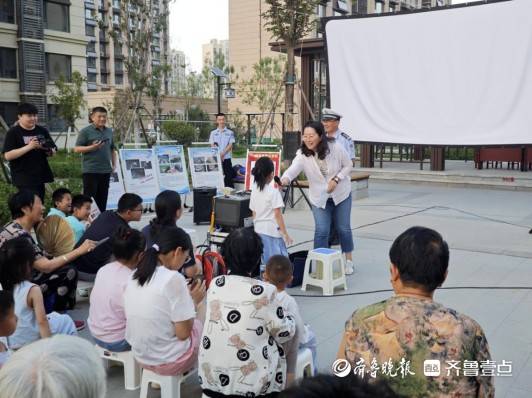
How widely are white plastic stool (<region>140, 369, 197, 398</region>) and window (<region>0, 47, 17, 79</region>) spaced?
92.6ft

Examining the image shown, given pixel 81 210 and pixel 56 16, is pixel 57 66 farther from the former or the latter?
pixel 81 210

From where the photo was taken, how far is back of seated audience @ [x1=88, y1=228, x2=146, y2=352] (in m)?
3.00

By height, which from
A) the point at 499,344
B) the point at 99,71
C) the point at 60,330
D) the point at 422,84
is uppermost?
the point at 99,71

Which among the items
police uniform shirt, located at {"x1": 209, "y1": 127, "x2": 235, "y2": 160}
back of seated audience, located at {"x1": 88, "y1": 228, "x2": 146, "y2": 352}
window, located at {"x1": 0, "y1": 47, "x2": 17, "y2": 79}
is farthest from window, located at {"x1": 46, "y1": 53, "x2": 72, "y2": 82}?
back of seated audience, located at {"x1": 88, "y1": 228, "x2": 146, "y2": 352}

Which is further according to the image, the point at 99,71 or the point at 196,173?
the point at 99,71

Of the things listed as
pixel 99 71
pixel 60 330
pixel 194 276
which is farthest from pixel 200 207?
pixel 99 71

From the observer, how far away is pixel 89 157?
593 cm

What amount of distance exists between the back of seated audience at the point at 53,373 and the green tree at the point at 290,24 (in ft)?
34.8

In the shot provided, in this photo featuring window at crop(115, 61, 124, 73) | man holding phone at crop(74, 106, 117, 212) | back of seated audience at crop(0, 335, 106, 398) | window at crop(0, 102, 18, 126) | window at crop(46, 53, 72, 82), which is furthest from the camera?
window at crop(115, 61, 124, 73)

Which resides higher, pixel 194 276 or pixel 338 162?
pixel 338 162

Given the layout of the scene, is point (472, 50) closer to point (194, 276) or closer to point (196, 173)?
point (196, 173)

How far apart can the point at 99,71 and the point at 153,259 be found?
70154 mm

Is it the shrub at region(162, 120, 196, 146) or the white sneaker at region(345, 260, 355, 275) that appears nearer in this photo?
A: the white sneaker at region(345, 260, 355, 275)

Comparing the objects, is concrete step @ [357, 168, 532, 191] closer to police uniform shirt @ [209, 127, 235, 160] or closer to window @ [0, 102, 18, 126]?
police uniform shirt @ [209, 127, 235, 160]
